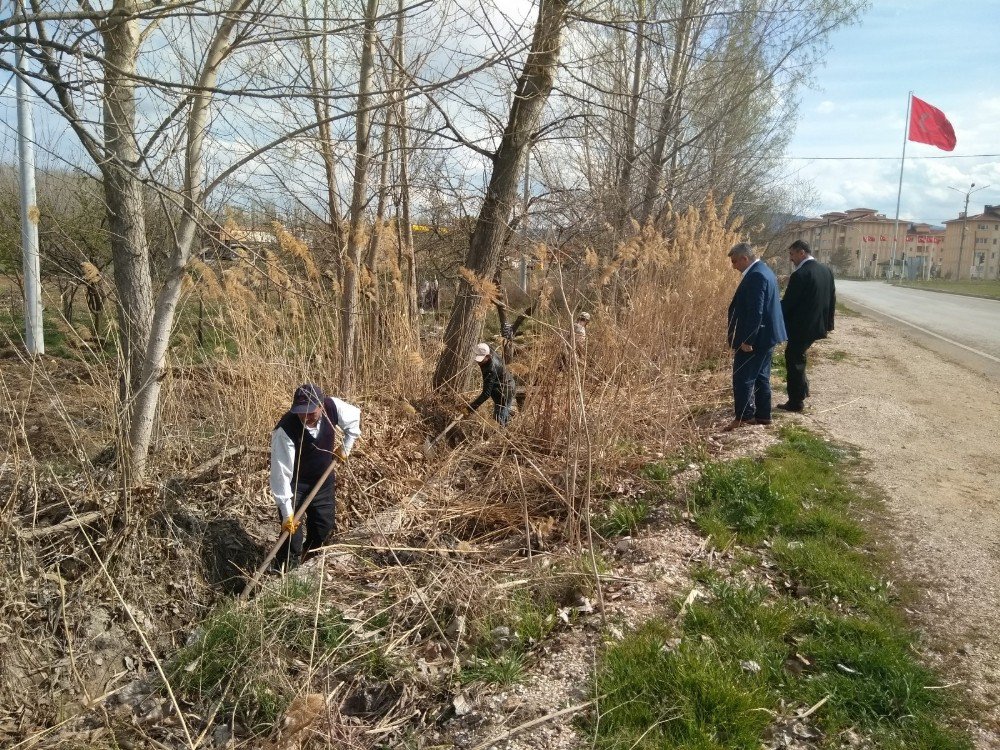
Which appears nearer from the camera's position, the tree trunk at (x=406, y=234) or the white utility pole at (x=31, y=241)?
the tree trunk at (x=406, y=234)

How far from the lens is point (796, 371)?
669 cm

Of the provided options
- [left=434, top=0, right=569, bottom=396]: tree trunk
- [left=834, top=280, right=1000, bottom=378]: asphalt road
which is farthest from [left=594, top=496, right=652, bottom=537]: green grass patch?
[left=834, top=280, right=1000, bottom=378]: asphalt road

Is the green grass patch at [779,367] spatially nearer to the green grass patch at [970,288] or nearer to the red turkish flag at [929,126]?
the red turkish flag at [929,126]

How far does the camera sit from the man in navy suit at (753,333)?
605cm

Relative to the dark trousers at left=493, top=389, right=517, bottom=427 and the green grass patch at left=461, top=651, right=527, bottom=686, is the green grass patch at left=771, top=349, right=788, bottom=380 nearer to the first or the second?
the dark trousers at left=493, top=389, right=517, bottom=427

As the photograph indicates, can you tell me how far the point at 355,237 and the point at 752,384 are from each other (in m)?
3.83

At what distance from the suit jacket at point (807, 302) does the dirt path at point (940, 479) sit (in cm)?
81

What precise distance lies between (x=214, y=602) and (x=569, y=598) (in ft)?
7.96

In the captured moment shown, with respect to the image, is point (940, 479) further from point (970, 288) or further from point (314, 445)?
point (970, 288)

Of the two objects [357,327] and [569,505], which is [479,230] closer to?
[357,327]

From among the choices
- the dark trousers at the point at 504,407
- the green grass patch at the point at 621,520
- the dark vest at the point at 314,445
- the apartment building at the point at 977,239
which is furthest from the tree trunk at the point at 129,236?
the apartment building at the point at 977,239

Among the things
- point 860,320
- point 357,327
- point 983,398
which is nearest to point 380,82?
point 357,327

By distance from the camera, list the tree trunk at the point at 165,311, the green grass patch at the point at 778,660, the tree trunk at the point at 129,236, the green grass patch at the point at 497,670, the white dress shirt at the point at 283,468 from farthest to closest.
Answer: the tree trunk at the point at 165,311
the white dress shirt at the point at 283,468
the tree trunk at the point at 129,236
the green grass patch at the point at 497,670
the green grass patch at the point at 778,660

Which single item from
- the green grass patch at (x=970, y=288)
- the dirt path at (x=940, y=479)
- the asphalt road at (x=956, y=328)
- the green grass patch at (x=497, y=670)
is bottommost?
the green grass patch at (x=497, y=670)
